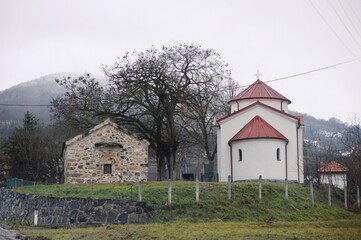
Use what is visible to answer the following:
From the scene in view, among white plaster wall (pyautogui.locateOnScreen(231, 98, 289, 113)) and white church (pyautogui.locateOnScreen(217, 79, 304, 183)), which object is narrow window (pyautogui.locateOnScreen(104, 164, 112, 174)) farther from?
white plaster wall (pyautogui.locateOnScreen(231, 98, 289, 113))

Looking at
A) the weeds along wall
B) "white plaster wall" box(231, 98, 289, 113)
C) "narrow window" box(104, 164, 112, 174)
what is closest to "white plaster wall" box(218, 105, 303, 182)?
"white plaster wall" box(231, 98, 289, 113)

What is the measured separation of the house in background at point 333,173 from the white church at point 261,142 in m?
2.16

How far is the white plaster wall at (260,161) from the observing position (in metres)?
46.2

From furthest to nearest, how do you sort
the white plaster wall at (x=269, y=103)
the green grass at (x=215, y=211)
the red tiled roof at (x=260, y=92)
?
the red tiled roof at (x=260, y=92)
the white plaster wall at (x=269, y=103)
the green grass at (x=215, y=211)

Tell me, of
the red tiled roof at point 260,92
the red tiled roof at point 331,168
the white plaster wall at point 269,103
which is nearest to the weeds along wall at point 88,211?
the red tiled roof at point 331,168

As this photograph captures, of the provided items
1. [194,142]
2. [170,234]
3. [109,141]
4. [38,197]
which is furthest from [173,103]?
[170,234]

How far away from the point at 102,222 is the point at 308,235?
11.9 metres

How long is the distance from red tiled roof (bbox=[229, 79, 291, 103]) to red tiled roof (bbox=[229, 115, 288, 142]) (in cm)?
413

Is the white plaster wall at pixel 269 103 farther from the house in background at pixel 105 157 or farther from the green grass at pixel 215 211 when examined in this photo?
the green grass at pixel 215 211

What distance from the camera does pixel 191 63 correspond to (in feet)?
170

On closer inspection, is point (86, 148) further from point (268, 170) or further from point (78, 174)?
point (268, 170)

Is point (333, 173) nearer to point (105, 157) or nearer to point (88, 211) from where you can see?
point (105, 157)

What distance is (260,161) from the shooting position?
46188 millimetres

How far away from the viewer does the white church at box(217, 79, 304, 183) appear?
46.6 metres
